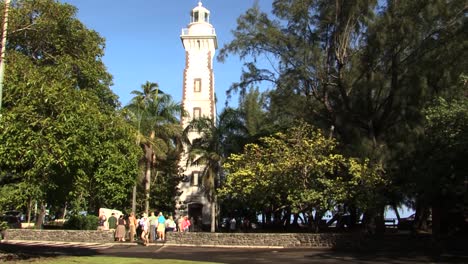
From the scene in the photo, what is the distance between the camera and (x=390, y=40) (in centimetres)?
2575

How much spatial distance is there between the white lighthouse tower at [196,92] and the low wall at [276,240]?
73.9ft

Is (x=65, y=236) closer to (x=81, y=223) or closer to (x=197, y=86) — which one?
(x=81, y=223)

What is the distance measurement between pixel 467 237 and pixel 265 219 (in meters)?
28.6

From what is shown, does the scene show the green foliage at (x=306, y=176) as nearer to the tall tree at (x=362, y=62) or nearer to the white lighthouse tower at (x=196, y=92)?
the tall tree at (x=362, y=62)

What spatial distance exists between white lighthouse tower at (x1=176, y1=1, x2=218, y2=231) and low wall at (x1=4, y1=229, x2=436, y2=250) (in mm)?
22525

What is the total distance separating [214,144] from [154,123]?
15.2 feet

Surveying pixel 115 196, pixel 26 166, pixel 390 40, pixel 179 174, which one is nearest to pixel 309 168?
pixel 390 40

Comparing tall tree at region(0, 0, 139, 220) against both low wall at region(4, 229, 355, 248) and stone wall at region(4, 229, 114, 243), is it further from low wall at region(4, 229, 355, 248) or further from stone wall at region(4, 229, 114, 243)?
stone wall at region(4, 229, 114, 243)

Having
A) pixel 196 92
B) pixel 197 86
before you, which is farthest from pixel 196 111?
pixel 197 86

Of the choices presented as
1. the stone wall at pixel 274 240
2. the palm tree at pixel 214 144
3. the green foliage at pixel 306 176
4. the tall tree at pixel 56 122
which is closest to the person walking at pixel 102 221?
the stone wall at pixel 274 240

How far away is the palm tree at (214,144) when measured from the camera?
38.2 metres

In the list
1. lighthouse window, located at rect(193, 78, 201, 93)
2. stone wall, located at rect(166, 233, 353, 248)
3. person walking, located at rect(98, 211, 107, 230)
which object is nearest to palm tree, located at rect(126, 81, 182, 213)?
person walking, located at rect(98, 211, 107, 230)

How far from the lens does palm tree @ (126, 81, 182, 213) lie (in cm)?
3675

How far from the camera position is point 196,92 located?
52.9m
